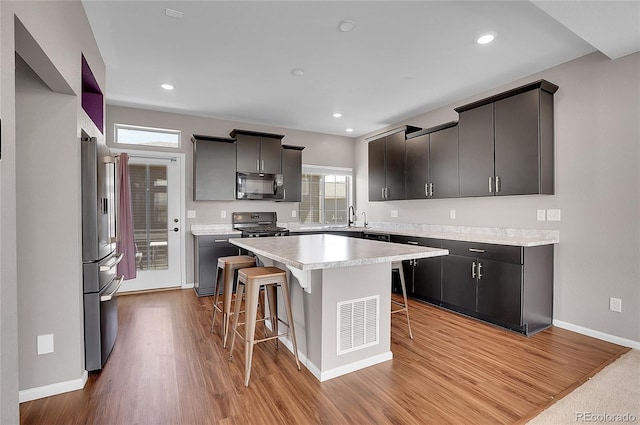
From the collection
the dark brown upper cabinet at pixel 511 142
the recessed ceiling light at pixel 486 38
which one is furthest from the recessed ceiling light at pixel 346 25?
the dark brown upper cabinet at pixel 511 142

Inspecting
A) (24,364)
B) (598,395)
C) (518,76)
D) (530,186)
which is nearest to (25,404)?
(24,364)

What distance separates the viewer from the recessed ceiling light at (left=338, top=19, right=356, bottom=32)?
2420 mm

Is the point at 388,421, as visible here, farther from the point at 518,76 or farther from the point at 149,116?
the point at 149,116

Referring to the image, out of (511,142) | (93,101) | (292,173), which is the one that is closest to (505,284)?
(511,142)

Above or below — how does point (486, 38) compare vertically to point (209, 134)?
above

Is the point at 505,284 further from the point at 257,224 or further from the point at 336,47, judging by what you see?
the point at 257,224

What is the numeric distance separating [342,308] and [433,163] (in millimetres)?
2713

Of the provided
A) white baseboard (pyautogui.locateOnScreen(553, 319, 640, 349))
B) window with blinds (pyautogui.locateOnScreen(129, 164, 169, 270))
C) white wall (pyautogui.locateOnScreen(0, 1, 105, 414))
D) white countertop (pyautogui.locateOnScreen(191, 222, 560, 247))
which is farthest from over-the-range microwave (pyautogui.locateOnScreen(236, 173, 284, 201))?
white baseboard (pyautogui.locateOnScreen(553, 319, 640, 349))

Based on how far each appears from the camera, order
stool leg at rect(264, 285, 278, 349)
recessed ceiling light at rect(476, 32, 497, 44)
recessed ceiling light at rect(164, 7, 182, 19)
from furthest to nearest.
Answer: stool leg at rect(264, 285, 278, 349) → recessed ceiling light at rect(476, 32, 497, 44) → recessed ceiling light at rect(164, 7, 182, 19)

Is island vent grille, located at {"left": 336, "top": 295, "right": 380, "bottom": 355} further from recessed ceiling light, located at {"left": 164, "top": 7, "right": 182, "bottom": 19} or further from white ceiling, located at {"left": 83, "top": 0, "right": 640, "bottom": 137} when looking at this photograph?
recessed ceiling light, located at {"left": 164, "top": 7, "right": 182, "bottom": 19}

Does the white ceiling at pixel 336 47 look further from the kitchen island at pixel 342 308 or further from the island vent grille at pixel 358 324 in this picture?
the island vent grille at pixel 358 324

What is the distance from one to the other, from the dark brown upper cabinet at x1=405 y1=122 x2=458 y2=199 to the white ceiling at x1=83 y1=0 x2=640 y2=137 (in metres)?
0.49

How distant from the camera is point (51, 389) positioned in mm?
2053

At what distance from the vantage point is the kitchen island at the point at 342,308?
2209 millimetres
